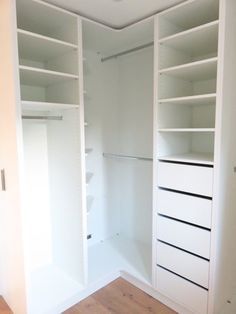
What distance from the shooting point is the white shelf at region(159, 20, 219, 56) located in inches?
69.0

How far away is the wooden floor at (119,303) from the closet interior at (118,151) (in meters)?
0.24

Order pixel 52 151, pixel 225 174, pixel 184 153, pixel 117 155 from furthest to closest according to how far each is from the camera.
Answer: pixel 117 155, pixel 52 151, pixel 184 153, pixel 225 174

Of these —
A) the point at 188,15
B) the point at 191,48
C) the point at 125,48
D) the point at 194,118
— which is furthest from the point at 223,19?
the point at 125,48

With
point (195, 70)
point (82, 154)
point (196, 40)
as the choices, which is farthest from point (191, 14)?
point (82, 154)

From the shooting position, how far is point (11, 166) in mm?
1815

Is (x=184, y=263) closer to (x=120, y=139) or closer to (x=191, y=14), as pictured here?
(x=120, y=139)

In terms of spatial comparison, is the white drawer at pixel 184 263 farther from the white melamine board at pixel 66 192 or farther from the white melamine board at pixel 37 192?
the white melamine board at pixel 37 192

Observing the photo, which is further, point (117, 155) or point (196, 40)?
point (117, 155)

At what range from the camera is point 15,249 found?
1906 mm

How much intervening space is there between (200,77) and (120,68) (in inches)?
44.3

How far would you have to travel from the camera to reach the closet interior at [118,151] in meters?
2.67

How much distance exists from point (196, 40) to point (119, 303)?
2261 mm

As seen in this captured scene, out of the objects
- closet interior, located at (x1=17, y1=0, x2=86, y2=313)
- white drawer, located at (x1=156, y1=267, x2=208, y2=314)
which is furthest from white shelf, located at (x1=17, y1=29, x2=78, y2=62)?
white drawer, located at (x1=156, y1=267, x2=208, y2=314)

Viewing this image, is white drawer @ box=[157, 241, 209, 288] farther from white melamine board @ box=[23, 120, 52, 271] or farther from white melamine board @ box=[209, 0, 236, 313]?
white melamine board @ box=[23, 120, 52, 271]
